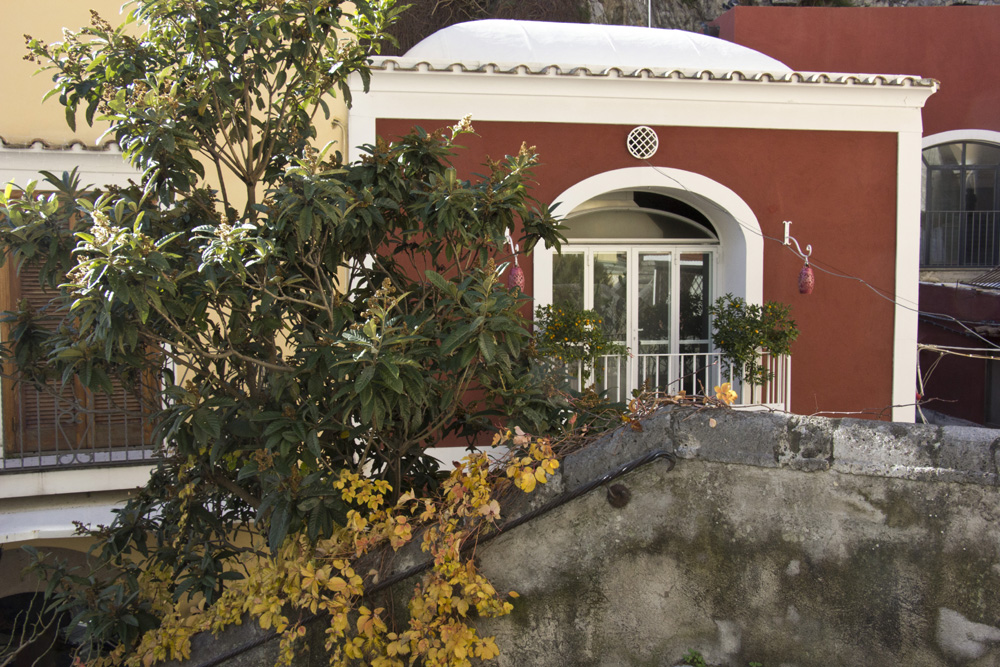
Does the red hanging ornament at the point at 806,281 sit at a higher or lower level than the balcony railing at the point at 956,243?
lower

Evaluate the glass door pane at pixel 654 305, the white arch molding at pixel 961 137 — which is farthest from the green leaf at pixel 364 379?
the white arch molding at pixel 961 137

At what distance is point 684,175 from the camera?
812 centimetres

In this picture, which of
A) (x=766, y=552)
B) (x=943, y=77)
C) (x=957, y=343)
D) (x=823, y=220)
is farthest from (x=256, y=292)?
(x=943, y=77)

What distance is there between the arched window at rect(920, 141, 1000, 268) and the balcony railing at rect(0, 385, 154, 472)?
1487cm

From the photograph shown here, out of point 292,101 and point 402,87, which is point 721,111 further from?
point 292,101

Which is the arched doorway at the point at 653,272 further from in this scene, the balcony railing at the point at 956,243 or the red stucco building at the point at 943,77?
the balcony railing at the point at 956,243

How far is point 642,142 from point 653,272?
163 centimetres

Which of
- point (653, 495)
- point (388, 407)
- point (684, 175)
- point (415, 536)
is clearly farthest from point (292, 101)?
point (684, 175)

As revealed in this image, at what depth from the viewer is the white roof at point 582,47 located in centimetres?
862

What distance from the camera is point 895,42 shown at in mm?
13672

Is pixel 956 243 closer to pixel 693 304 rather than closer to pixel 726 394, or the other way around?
pixel 693 304

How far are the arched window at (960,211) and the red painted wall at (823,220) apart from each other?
8346 millimetres

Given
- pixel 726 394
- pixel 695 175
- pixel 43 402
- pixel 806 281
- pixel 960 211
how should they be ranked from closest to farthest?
pixel 726 394 → pixel 43 402 → pixel 806 281 → pixel 695 175 → pixel 960 211

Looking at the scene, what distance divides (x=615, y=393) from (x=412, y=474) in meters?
4.59
